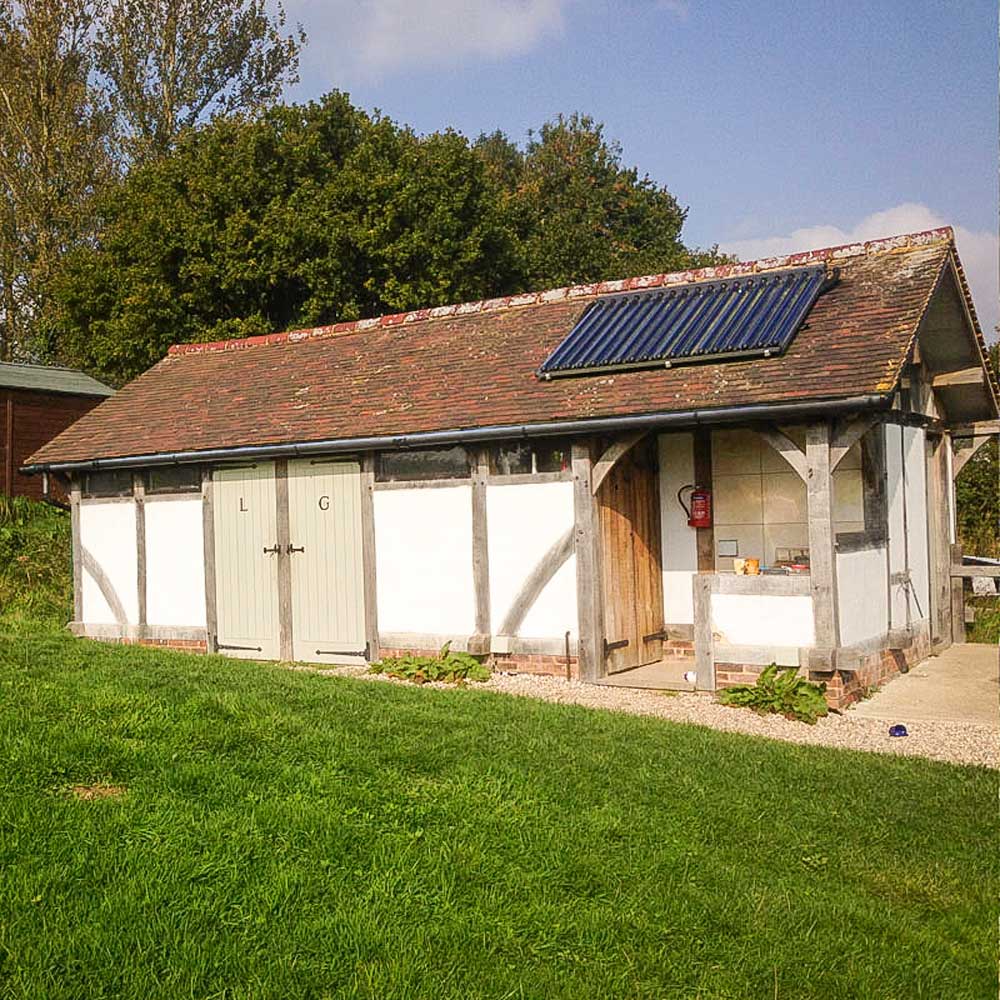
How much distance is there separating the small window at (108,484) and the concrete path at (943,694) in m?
9.21

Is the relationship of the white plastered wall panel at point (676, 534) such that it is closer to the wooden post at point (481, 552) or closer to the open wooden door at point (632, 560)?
the open wooden door at point (632, 560)

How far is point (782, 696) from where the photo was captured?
9.62 metres

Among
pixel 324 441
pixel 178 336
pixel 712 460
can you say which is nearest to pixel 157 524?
pixel 324 441

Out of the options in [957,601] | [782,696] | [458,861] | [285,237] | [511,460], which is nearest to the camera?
[458,861]

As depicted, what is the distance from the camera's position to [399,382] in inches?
525

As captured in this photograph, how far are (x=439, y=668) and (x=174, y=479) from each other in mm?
4707

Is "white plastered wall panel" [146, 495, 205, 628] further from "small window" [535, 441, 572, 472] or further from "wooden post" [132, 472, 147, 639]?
"small window" [535, 441, 572, 472]

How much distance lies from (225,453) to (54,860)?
873 cm

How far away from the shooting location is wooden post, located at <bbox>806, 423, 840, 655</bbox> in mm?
9797

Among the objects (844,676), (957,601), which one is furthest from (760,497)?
(957,601)

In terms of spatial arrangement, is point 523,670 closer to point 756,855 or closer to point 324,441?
point 324,441

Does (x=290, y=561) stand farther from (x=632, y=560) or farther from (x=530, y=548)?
(x=632, y=560)

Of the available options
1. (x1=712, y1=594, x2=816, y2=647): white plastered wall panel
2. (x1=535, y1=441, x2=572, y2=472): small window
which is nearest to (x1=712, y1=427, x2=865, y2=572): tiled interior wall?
(x1=712, y1=594, x2=816, y2=647): white plastered wall panel

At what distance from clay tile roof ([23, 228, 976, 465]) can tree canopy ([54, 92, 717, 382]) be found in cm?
787
